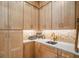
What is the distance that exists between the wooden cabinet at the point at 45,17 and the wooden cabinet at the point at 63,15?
8.7 inches

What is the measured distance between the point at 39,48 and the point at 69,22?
138cm

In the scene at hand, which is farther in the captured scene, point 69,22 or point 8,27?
point 69,22

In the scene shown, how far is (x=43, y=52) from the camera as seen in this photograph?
10.4 feet

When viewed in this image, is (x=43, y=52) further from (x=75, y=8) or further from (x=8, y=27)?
(x=75, y=8)

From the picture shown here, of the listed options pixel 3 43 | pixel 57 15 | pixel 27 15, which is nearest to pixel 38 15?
pixel 27 15

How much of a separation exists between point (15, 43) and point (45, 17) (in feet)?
5.02

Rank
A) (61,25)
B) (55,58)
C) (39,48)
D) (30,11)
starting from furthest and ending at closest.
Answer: (30,11), (39,48), (61,25), (55,58)

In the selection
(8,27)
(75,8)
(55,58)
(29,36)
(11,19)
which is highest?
(75,8)

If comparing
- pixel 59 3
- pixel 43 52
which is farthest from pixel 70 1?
pixel 43 52

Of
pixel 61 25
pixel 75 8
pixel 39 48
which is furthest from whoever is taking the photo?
pixel 39 48

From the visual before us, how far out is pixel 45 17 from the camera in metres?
3.54

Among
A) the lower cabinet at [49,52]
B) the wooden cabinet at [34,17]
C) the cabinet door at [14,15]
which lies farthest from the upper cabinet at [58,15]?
the cabinet door at [14,15]

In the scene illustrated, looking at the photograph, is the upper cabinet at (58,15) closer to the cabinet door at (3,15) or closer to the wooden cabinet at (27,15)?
the wooden cabinet at (27,15)

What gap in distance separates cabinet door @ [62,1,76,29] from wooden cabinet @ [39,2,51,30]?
70cm
